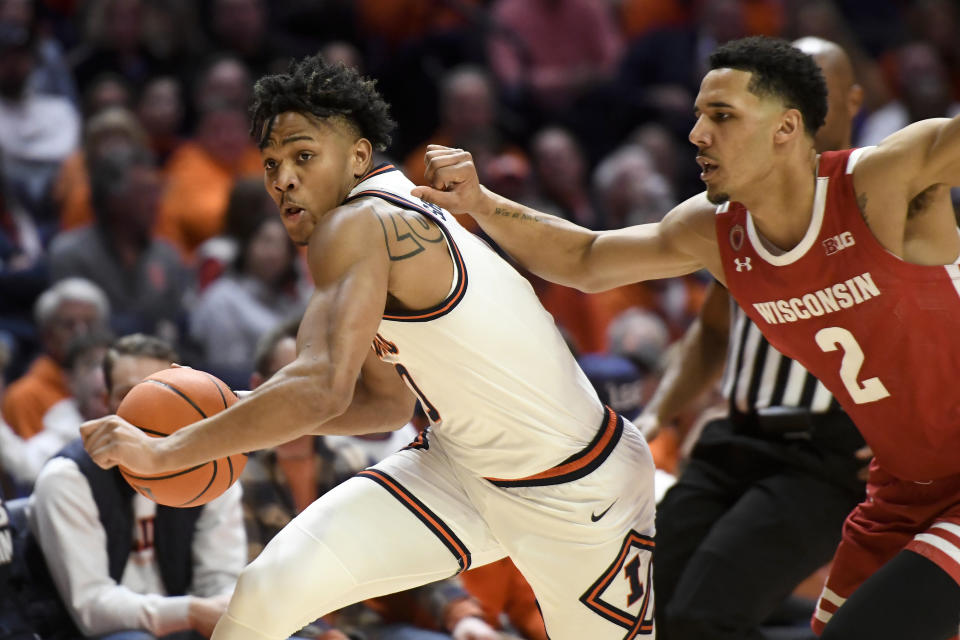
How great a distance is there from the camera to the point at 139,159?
7.87 m

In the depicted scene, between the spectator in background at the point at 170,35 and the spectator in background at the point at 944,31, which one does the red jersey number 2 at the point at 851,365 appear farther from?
the spectator in background at the point at 944,31

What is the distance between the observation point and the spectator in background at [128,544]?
14.4 ft

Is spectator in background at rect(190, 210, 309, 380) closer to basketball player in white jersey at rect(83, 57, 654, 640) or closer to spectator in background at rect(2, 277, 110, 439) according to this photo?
spectator in background at rect(2, 277, 110, 439)

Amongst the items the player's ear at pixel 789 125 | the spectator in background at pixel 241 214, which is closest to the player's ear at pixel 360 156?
the player's ear at pixel 789 125

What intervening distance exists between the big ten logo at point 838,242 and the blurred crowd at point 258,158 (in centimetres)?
211

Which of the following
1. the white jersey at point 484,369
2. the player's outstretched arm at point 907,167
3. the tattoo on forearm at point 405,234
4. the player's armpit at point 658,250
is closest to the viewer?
the player's outstretched arm at point 907,167

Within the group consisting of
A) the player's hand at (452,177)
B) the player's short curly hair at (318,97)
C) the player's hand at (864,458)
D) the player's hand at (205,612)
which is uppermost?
the player's short curly hair at (318,97)

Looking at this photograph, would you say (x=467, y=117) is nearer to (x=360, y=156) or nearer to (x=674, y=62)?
(x=674, y=62)

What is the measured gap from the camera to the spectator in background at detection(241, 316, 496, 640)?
4.83 meters

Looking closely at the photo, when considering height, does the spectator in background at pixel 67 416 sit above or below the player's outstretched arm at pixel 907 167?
below

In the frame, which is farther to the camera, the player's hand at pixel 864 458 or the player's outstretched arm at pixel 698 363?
the player's outstretched arm at pixel 698 363

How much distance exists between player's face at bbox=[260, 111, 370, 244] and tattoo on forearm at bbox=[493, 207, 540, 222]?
0.66 meters

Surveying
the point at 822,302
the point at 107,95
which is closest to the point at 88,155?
the point at 107,95

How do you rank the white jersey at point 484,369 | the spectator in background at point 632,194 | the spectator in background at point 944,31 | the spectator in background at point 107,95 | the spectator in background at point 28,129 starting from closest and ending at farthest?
the white jersey at point 484,369 → the spectator in background at point 28,129 → the spectator in background at point 107,95 → the spectator in background at point 632,194 → the spectator in background at point 944,31
